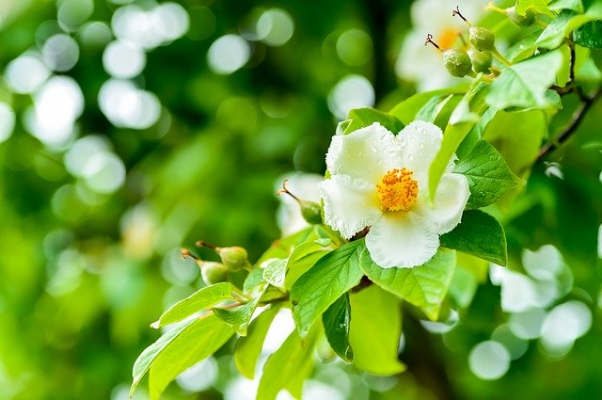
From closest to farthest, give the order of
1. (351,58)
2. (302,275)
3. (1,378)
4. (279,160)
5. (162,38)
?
(302,275) → (279,160) → (162,38) → (351,58) → (1,378)

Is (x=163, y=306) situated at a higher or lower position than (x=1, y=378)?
higher

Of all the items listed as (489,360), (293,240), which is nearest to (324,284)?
(293,240)

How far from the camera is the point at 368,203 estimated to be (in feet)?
2.35

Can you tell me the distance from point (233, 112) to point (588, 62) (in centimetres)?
121

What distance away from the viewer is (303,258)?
720 millimetres

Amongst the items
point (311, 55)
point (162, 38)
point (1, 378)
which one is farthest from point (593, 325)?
point (1, 378)

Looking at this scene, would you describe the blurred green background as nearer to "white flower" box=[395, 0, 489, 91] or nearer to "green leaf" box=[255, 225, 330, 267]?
"white flower" box=[395, 0, 489, 91]

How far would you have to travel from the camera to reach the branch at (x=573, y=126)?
93 centimetres

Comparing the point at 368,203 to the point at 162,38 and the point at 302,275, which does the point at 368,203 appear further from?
the point at 162,38

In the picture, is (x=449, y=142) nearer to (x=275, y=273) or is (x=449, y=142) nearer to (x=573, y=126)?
(x=275, y=273)

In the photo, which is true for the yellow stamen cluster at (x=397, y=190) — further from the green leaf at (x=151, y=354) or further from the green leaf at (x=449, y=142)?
the green leaf at (x=151, y=354)

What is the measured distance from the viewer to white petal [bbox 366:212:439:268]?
2.10ft

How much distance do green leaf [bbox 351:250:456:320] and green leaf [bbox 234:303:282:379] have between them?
0.73ft

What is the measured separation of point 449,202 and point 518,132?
0.25 meters
